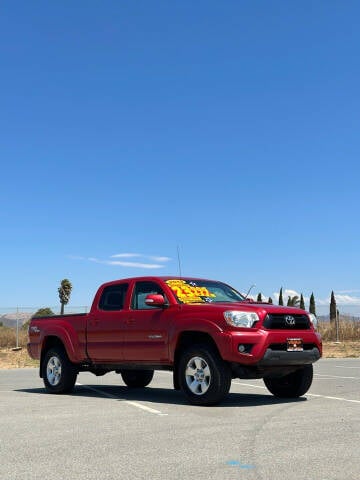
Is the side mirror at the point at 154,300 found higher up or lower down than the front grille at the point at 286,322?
higher up

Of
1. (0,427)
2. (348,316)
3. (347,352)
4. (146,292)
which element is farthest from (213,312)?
(348,316)

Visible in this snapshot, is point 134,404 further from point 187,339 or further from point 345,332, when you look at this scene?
point 345,332

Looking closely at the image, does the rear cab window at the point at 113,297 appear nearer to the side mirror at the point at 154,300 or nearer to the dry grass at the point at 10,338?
the side mirror at the point at 154,300

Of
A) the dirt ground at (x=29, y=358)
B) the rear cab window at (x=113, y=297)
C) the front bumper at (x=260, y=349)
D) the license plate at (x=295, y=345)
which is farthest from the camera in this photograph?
the dirt ground at (x=29, y=358)

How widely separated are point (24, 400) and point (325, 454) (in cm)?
633

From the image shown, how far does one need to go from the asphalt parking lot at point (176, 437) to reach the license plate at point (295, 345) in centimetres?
83

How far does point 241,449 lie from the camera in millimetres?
6383

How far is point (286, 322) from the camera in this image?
9984 millimetres

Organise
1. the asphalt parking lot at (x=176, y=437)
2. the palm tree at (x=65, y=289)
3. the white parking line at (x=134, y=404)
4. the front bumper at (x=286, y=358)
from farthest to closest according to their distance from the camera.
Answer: the palm tree at (x=65, y=289)
the front bumper at (x=286, y=358)
the white parking line at (x=134, y=404)
the asphalt parking lot at (x=176, y=437)

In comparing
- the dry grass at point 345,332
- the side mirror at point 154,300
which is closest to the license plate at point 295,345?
the side mirror at point 154,300

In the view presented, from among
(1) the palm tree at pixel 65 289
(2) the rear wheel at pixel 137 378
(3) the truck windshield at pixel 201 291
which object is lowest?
(2) the rear wheel at pixel 137 378

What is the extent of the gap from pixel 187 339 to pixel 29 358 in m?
17.0

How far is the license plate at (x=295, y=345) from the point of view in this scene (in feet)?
32.3

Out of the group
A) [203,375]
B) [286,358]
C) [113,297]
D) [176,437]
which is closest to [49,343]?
[113,297]
